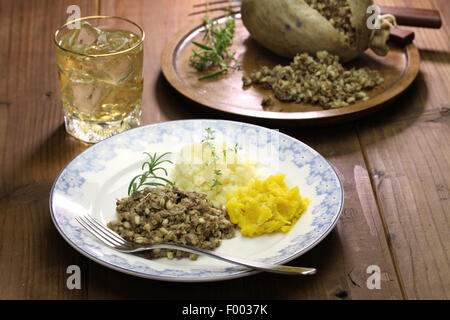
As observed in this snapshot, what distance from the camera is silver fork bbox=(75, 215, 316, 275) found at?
1.08 meters

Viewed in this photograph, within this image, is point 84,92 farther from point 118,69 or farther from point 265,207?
point 265,207

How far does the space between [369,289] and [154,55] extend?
118 cm

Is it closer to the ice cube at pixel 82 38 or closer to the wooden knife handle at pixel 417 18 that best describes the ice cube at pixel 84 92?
the ice cube at pixel 82 38

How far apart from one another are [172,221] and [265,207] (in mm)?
194

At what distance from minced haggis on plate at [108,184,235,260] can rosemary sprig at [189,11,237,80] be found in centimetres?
69

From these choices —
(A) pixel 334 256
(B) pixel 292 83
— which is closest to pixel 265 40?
(B) pixel 292 83

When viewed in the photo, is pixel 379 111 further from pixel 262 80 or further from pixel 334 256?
pixel 334 256

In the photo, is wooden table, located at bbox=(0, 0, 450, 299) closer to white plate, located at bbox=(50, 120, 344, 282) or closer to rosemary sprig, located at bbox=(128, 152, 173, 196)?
white plate, located at bbox=(50, 120, 344, 282)

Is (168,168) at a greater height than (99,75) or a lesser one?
lesser

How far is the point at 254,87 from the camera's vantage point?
184cm

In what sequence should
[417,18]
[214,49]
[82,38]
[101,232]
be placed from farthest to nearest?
1. [417,18]
2. [214,49]
3. [82,38]
4. [101,232]

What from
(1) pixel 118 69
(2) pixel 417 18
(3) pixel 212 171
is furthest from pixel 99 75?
(2) pixel 417 18

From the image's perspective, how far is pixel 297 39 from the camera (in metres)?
1.88

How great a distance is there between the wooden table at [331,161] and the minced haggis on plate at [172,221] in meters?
0.08
